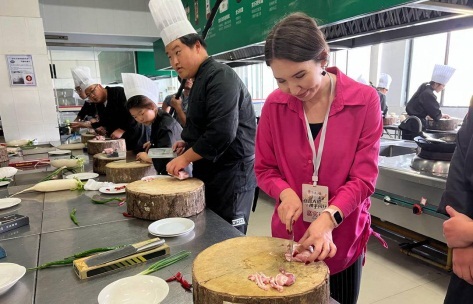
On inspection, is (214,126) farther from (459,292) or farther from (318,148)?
(459,292)

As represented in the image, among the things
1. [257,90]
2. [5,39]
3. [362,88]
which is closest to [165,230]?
[362,88]

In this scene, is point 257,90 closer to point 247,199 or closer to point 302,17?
point 247,199

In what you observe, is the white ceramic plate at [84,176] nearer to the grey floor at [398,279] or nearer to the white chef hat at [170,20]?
the white chef hat at [170,20]

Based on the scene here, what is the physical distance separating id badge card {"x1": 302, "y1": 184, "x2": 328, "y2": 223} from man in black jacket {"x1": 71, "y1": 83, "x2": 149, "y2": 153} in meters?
2.22

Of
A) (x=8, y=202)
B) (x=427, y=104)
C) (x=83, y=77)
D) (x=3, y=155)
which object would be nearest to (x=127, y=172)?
(x=8, y=202)

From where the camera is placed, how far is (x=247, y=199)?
1.85 m

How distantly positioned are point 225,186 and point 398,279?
62.5 inches

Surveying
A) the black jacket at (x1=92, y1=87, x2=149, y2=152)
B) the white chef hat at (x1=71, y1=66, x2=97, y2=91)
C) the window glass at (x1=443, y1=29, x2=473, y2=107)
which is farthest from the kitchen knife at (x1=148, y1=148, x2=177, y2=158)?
the window glass at (x1=443, y1=29, x2=473, y2=107)

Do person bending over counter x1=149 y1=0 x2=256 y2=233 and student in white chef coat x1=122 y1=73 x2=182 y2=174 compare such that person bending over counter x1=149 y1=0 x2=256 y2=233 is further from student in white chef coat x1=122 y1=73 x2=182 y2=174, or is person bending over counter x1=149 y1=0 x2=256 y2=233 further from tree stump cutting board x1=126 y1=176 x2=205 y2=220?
student in white chef coat x1=122 y1=73 x2=182 y2=174

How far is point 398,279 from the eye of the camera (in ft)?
7.71

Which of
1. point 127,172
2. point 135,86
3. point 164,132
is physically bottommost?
point 127,172

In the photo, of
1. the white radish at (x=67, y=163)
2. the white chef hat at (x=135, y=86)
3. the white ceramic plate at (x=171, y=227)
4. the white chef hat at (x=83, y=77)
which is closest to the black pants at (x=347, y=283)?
the white ceramic plate at (x=171, y=227)

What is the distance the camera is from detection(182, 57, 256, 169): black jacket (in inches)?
60.9

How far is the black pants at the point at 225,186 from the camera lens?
68.1 inches
